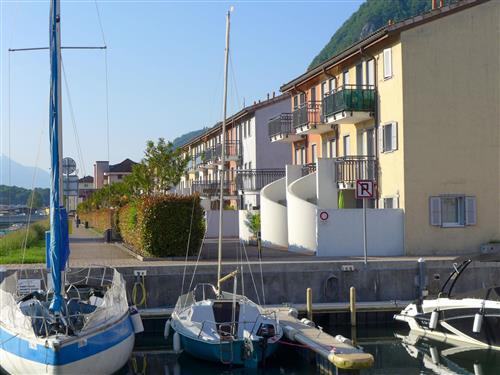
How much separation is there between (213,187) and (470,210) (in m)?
27.9

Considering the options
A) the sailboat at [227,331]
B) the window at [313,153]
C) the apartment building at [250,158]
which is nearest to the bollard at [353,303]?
the sailboat at [227,331]

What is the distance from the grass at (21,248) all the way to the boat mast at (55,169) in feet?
34.2

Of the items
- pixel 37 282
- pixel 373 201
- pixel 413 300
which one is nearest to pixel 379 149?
pixel 373 201

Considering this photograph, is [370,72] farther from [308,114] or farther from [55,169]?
[55,169]

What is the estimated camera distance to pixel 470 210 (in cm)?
3155

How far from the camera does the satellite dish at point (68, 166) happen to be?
2339 centimetres

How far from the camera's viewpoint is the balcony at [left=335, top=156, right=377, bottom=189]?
33656mm

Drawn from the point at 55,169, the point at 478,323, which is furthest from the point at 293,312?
the point at 55,169

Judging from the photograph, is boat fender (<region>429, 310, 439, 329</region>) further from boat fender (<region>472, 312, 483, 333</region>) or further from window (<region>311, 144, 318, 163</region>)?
window (<region>311, 144, 318, 163</region>)

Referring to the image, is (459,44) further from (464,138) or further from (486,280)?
(486,280)

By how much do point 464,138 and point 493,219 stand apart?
3.54 meters

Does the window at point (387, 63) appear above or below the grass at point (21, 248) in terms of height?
above

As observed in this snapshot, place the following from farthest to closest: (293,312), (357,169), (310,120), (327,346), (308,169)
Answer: (310,120) < (308,169) < (357,169) < (293,312) < (327,346)

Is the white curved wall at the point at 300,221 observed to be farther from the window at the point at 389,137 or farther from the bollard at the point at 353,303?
the bollard at the point at 353,303
